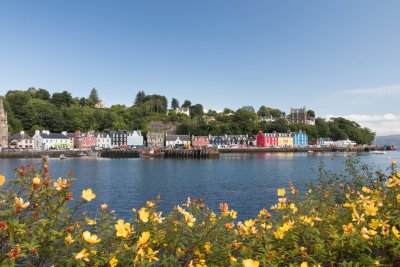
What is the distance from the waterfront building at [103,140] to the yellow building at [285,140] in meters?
83.1

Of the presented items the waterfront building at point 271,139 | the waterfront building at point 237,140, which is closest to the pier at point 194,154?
the waterfront building at point 237,140

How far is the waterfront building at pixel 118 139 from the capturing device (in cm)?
15625

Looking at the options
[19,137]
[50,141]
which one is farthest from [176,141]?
[19,137]

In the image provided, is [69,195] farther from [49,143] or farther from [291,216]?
[49,143]

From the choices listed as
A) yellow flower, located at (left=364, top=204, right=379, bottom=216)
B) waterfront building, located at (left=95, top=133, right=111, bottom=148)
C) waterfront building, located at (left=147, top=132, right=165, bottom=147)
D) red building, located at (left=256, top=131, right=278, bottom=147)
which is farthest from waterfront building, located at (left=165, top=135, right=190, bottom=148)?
yellow flower, located at (left=364, top=204, right=379, bottom=216)

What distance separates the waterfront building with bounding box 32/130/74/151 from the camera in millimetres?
140000

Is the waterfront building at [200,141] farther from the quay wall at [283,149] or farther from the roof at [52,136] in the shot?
the roof at [52,136]

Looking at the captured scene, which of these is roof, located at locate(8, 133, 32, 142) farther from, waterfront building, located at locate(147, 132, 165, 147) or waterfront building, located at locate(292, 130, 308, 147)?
waterfront building, located at locate(292, 130, 308, 147)

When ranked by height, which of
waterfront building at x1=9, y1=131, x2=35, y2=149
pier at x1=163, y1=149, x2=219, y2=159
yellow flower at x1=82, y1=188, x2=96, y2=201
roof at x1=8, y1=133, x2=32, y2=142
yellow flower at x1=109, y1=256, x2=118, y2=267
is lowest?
pier at x1=163, y1=149, x2=219, y2=159

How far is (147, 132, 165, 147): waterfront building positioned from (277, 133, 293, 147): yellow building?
58964 millimetres

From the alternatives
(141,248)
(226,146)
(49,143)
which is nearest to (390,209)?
(141,248)

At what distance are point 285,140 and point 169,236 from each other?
598 ft

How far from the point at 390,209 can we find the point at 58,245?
224 inches

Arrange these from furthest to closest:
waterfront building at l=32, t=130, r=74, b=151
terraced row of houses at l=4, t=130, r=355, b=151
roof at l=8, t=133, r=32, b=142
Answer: roof at l=8, t=133, r=32, b=142 < terraced row of houses at l=4, t=130, r=355, b=151 < waterfront building at l=32, t=130, r=74, b=151
